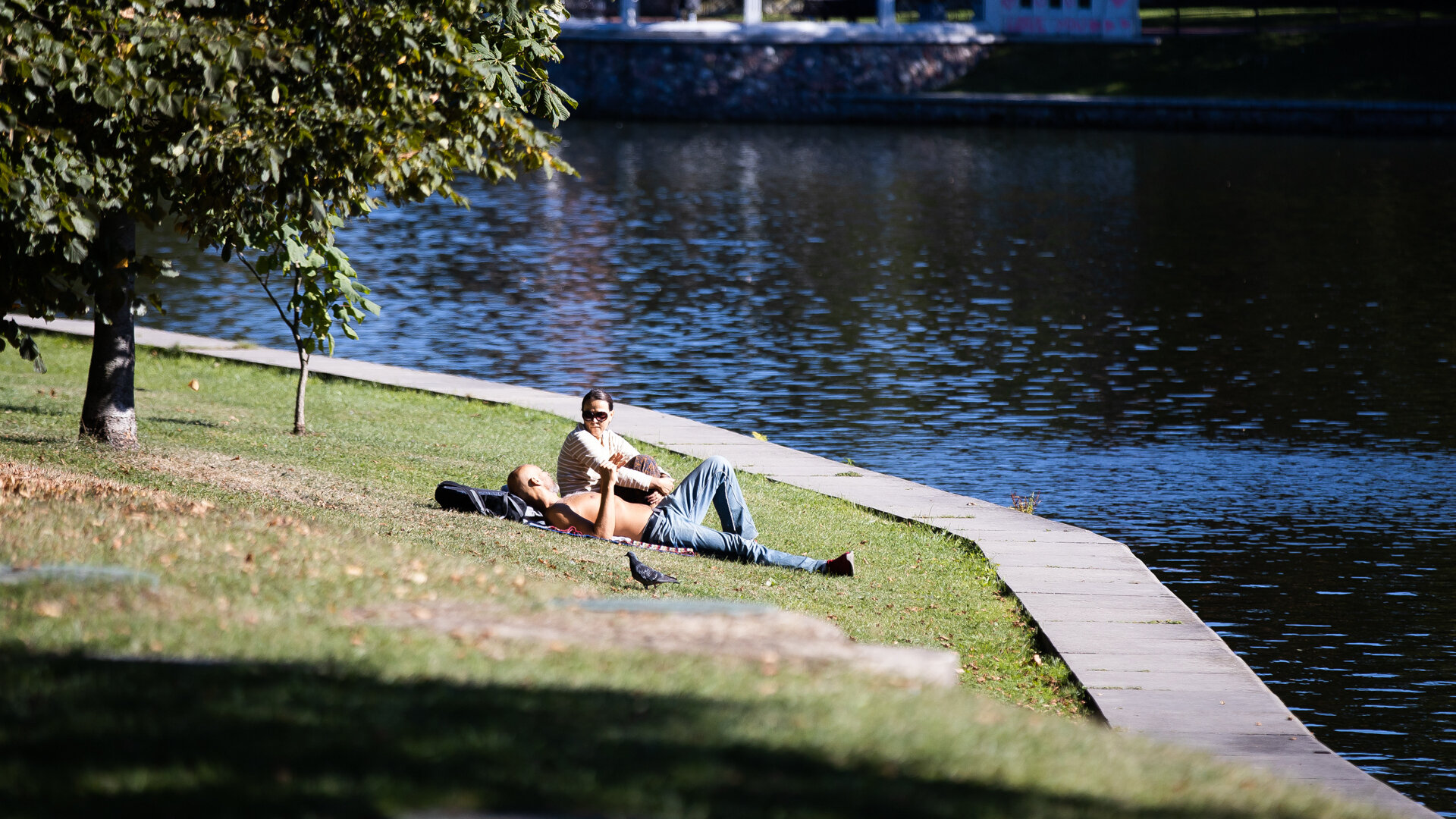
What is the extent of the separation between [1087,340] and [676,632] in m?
16.3

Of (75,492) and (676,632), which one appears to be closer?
(676,632)

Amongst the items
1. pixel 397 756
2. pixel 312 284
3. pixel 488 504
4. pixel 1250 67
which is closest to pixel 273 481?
pixel 488 504

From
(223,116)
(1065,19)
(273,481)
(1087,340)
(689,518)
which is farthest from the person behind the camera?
(1065,19)

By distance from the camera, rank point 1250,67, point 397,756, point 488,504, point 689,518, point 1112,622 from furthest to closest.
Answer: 1. point 1250,67
2. point 488,504
3. point 689,518
4. point 1112,622
5. point 397,756

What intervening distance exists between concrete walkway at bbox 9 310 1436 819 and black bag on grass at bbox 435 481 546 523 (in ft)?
10.1

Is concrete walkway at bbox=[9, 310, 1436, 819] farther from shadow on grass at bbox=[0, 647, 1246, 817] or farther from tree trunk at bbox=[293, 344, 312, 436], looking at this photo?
shadow on grass at bbox=[0, 647, 1246, 817]

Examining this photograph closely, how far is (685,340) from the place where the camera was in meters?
21.5

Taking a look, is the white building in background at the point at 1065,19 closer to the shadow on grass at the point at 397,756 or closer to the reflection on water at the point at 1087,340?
the reflection on water at the point at 1087,340

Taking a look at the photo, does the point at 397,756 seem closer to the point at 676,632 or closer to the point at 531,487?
the point at 676,632

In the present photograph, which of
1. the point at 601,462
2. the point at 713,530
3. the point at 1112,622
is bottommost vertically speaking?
the point at 1112,622

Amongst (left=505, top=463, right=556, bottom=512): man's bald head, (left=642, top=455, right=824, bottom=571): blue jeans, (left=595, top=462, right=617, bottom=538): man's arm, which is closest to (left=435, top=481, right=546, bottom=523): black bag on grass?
(left=505, top=463, right=556, bottom=512): man's bald head

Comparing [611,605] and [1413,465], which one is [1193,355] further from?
[611,605]

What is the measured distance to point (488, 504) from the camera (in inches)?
416

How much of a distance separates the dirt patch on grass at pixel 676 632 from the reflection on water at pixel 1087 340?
11.6ft
